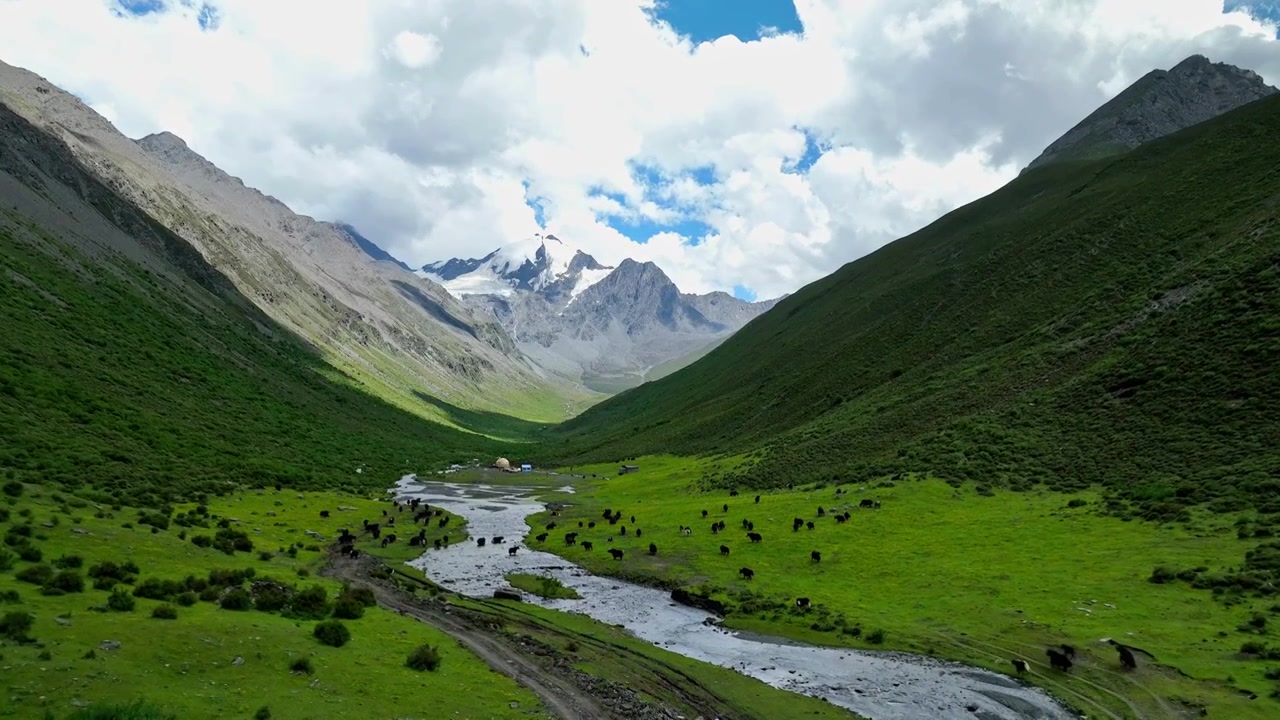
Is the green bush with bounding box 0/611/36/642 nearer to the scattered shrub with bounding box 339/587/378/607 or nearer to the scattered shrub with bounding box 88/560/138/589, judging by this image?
the scattered shrub with bounding box 88/560/138/589

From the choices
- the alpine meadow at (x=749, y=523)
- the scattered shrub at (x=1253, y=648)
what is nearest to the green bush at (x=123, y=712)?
the alpine meadow at (x=749, y=523)

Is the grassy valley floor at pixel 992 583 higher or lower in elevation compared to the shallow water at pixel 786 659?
higher

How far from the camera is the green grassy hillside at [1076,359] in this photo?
62.6 meters

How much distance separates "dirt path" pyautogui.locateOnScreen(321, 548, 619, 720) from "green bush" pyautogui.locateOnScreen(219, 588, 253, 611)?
9481 millimetres

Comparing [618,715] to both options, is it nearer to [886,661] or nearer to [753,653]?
[753,653]

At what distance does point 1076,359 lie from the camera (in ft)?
287

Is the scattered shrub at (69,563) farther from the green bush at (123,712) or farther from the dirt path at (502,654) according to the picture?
the green bush at (123,712)

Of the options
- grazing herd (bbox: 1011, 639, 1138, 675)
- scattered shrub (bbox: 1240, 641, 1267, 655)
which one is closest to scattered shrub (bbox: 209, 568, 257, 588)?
grazing herd (bbox: 1011, 639, 1138, 675)

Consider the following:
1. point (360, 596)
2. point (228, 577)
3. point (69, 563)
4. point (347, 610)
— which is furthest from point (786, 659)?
point (69, 563)

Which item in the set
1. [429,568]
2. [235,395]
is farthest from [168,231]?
[429,568]

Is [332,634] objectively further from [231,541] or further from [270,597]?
[231,541]

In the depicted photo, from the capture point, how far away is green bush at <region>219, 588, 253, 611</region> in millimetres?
32594

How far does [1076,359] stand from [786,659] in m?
71.6

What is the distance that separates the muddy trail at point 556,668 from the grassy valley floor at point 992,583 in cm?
1139
